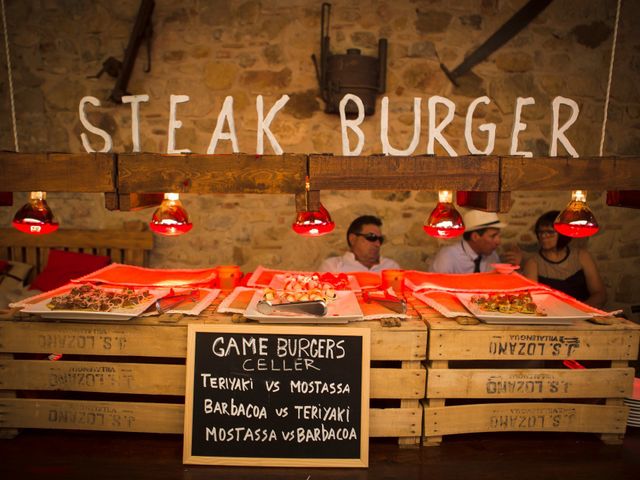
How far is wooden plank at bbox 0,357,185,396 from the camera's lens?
2.37 meters

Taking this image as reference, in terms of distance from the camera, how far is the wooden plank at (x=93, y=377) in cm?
237

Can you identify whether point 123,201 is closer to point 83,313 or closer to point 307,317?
point 83,313

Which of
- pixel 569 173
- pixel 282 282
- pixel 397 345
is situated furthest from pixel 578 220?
pixel 282 282

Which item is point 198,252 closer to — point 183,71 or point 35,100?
point 183,71

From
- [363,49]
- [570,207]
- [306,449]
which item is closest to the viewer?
[306,449]

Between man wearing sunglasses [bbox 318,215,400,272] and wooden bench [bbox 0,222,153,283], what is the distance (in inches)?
77.1

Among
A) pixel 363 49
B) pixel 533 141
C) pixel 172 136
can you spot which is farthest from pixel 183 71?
pixel 533 141

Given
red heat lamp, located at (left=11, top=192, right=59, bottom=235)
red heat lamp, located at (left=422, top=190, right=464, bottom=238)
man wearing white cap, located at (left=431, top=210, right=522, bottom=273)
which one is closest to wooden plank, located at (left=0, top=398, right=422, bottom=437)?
red heat lamp, located at (left=11, top=192, right=59, bottom=235)

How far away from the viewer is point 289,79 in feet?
17.3

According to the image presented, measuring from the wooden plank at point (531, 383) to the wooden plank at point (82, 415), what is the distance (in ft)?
4.19

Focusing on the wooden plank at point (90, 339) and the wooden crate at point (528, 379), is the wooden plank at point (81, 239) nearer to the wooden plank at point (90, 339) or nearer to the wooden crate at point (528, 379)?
the wooden plank at point (90, 339)

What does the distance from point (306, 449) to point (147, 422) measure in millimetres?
737

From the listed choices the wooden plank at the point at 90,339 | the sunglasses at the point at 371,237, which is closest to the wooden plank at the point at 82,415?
the wooden plank at the point at 90,339

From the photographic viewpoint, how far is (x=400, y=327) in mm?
2365
